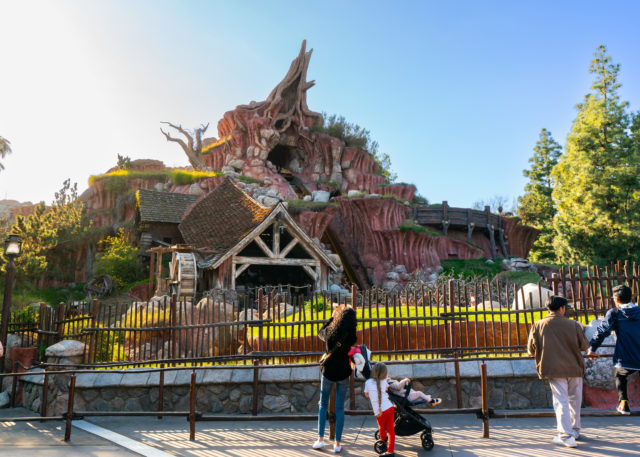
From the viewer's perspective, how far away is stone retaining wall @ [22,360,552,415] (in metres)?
7.43

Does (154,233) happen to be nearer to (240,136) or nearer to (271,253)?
(271,253)

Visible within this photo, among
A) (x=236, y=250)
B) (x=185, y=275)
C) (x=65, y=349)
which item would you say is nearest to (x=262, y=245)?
(x=236, y=250)

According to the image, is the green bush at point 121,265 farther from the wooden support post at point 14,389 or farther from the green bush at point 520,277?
the green bush at point 520,277

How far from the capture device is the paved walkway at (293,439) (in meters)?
5.47

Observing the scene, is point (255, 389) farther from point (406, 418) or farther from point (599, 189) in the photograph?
point (599, 189)

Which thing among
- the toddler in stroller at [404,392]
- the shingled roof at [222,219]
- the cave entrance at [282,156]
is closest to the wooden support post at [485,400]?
the toddler in stroller at [404,392]

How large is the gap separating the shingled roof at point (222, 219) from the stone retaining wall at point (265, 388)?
428 inches

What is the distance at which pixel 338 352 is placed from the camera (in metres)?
5.57

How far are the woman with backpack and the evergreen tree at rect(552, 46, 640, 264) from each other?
21043 mm

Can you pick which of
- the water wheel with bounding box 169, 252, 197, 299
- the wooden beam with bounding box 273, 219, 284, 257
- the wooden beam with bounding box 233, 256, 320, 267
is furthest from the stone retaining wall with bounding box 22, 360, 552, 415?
the wooden beam with bounding box 273, 219, 284, 257

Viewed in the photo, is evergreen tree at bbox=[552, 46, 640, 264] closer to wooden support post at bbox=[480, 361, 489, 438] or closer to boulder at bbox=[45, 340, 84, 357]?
wooden support post at bbox=[480, 361, 489, 438]

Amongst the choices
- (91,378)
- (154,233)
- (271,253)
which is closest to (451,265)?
(271,253)

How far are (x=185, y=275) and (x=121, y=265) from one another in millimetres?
12266

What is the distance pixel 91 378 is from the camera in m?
8.50
